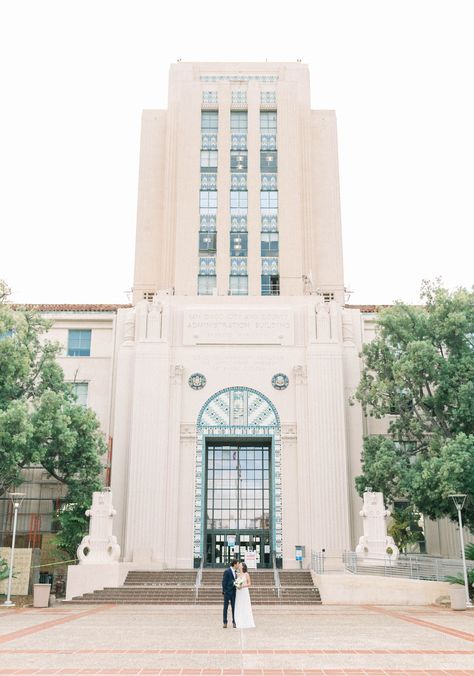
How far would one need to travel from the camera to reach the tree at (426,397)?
2681 cm

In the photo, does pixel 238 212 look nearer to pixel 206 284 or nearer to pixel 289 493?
pixel 206 284

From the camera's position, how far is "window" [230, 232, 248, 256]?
44.6m

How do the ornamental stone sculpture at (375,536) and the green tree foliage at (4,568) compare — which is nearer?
the green tree foliage at (4,568)

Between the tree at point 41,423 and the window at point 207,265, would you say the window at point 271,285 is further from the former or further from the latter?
the tree at point 41,423

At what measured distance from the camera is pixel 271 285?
43.9m

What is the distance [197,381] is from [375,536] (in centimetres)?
1156

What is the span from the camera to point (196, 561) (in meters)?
31.9

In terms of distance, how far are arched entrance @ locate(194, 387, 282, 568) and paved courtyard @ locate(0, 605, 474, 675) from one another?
12469 mm

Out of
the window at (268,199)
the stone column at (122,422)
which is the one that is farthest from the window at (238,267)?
the stone column at (122,422)

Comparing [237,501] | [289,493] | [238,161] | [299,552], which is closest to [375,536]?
[299,552]

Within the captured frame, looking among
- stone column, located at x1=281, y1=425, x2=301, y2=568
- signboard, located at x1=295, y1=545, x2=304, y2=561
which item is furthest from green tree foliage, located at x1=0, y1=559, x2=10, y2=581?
signboard, located at x1=295, y1=545, x2=304, y2=561

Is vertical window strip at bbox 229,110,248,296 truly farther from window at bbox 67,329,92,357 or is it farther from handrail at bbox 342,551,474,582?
handrail at bbox 342,551,474,582

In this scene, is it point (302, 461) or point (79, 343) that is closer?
point (302, 461)

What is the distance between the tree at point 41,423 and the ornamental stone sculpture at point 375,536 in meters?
11.7
